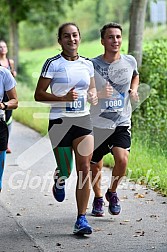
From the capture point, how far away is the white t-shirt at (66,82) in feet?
24.1

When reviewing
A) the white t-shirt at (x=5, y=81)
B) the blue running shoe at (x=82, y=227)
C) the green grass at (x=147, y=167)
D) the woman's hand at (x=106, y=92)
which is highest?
the white t-shirt at (x=5, y=81)

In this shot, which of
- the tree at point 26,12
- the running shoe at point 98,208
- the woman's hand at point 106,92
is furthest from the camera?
the tree at point 26,12

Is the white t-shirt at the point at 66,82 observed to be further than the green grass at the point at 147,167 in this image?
No

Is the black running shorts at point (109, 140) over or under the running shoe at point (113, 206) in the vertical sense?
over

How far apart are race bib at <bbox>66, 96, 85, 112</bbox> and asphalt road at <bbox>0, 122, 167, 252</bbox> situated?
1249 mm

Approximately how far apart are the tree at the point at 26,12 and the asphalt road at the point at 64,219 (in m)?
21.1

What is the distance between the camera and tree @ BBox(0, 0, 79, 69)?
1258 inches

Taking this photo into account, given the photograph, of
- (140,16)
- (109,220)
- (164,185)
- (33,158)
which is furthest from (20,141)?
(109,220)

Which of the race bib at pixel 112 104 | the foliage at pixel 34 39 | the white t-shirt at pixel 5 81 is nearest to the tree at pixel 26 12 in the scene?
the race bib at pixel 112 104

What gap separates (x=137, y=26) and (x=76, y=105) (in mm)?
7184

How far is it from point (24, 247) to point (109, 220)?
4.64 ft

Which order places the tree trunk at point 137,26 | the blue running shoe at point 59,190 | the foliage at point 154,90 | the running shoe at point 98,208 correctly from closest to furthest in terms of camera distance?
the blue running shoe at point 59,190, the running shoe at point 98,208, the foliage at point 154,90, the tree trunk at point 137,26

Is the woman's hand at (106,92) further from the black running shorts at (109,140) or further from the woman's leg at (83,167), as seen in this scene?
the woman's leg at (83,167)

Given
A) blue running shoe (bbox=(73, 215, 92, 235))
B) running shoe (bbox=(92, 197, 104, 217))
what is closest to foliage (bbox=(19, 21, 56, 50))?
running shoe (bbox=(92, 197, 104, 217))
